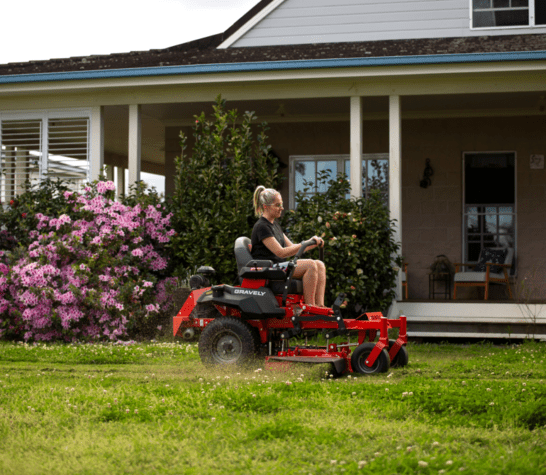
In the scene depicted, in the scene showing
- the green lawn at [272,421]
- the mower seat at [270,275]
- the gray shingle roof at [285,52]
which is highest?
the gray shingle roof at [285,52]

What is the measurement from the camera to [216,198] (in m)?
9.29

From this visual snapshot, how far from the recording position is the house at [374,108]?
9.31m

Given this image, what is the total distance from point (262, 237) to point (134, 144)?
4675mm

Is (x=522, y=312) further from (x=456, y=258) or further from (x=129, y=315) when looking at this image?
(x=129, y=315)

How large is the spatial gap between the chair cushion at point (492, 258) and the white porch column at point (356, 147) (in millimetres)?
2585

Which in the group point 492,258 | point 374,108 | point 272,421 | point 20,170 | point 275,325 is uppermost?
point 374,108

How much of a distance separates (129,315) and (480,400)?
5.28 m

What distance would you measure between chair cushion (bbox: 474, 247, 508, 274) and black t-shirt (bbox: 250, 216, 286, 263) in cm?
542

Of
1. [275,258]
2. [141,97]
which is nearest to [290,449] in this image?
[275,258]

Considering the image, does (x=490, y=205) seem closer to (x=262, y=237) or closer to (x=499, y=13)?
(x=499, y=13)

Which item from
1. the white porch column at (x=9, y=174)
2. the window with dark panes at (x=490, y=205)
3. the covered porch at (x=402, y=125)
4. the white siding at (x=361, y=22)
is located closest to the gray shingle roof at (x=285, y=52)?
the white siding at (x=361, y=22)

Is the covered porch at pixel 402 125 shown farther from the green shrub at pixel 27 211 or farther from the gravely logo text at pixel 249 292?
the gravely logo text at pixel 249 292

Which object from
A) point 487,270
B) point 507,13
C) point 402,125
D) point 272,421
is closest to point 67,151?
point 402,125

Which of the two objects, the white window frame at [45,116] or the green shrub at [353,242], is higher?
the white window frame at [45,116]
